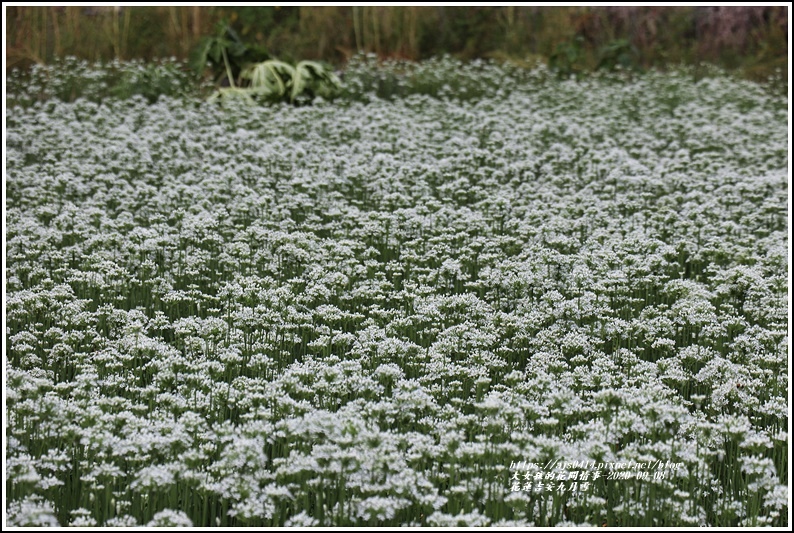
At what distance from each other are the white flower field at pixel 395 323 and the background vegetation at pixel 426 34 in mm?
6046

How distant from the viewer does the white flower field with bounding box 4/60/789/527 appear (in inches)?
171

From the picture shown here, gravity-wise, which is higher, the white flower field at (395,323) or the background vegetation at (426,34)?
the background vegetation at (426,34)

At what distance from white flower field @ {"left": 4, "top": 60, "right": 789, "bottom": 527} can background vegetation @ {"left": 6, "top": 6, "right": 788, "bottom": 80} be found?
605 cm

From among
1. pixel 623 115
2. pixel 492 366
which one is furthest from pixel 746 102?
pixel 492 366

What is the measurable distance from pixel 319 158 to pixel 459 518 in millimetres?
7319

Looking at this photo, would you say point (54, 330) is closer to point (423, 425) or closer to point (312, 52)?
point (423, 425)

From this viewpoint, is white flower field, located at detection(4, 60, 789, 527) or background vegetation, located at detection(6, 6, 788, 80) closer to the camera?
white flower field, located at detection(4, 60, 789, 527)

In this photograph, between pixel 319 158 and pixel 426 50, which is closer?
pixel 319 158

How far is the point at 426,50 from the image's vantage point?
19531 mm

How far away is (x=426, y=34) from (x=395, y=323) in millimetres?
14395

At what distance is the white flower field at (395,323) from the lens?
4332 mm

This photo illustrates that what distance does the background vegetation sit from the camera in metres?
17.5

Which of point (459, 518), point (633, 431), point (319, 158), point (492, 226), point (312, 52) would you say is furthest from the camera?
point (312, 52)

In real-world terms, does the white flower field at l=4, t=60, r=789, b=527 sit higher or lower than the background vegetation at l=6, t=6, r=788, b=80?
lower
